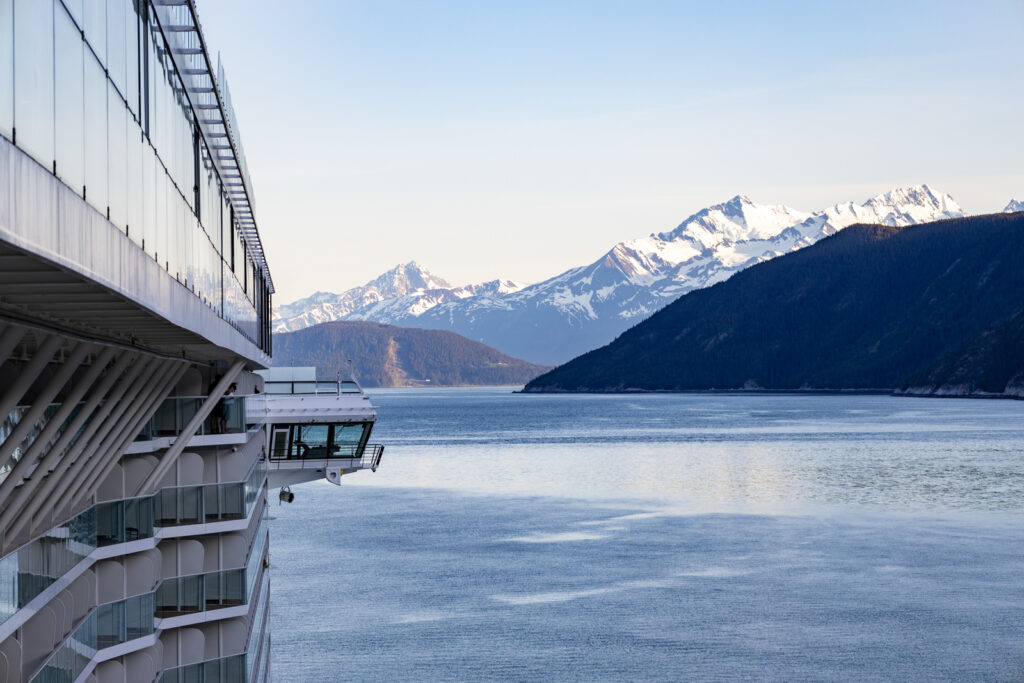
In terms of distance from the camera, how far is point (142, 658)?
24.3 metres

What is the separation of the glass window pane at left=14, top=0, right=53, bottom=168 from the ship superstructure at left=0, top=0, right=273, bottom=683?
3 cm

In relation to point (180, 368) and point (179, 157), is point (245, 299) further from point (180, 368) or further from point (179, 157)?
point (179, 157)

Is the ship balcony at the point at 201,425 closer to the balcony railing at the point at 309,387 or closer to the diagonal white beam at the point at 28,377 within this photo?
the diagonal white beam at the point at 28,377

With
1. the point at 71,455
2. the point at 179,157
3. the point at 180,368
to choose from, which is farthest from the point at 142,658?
the point at 179,157

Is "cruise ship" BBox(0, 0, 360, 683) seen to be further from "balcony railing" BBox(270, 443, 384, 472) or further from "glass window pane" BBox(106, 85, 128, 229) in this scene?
"balcony railing" BBox(270, 443, 384, 472)

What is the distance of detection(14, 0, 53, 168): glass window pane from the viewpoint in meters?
8.30

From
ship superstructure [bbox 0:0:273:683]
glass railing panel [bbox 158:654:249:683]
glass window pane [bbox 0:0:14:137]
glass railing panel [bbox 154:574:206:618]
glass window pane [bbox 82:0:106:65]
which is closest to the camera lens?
glass window pane [bbox 0:0:14:137]

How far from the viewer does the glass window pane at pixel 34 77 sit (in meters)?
8.30

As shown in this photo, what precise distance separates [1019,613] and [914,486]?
6088cm

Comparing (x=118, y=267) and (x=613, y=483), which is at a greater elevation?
(x=118, y=267)

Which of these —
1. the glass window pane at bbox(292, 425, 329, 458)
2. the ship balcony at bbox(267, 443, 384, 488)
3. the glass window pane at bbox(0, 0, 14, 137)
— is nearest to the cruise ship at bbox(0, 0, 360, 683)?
the glass window pane at bbox(0, 0, 14, 137)

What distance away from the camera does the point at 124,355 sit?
16531 millimetres

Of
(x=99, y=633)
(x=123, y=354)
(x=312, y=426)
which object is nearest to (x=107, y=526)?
(x=99, y=633)

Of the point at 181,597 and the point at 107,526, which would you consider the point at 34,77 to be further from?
the point at 181,597
